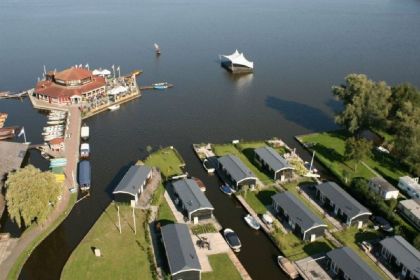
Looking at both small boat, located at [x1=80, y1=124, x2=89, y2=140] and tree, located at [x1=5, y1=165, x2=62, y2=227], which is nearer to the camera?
tree, located at [x1=5, y1=165, x2=62, y2=227]

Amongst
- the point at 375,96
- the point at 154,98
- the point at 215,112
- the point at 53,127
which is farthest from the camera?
the point at 154,98

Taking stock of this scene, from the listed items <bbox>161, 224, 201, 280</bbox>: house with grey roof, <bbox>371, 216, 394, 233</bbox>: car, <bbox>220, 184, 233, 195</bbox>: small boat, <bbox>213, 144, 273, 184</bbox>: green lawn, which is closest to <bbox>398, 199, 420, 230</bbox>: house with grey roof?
<bbox>371, 216, 394, 233</bbox>: car

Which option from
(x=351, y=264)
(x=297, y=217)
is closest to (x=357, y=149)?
(x=297, y=217)

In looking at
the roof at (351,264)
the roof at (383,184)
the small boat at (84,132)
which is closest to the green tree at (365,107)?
the roof at (383,184)

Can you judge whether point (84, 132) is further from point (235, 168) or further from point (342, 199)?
point (342, 199)

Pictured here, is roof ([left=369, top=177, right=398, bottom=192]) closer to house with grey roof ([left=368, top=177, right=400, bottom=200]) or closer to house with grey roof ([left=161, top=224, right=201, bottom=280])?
house with grey roof ([left=368, top=177, right=400, bottom=200])

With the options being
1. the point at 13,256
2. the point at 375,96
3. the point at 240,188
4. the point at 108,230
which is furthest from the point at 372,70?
the point at 13,256

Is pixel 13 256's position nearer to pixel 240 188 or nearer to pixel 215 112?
pixel 240 188
